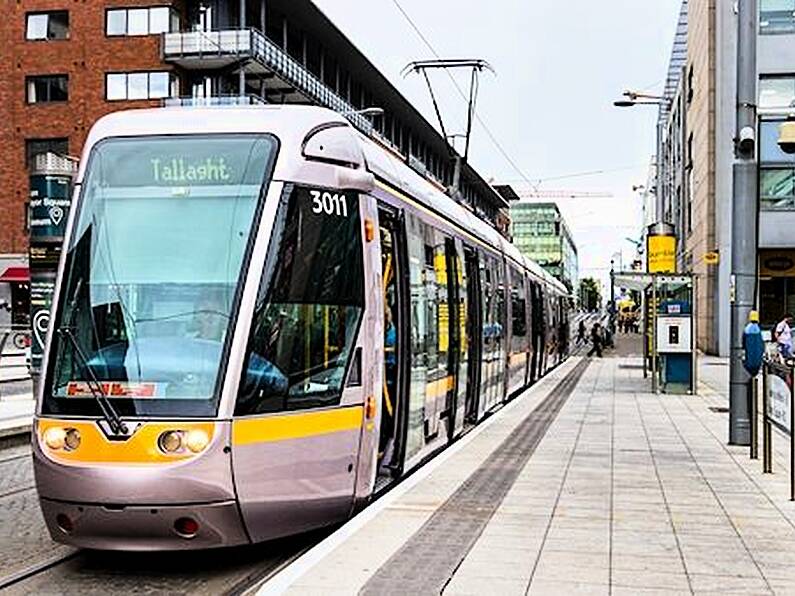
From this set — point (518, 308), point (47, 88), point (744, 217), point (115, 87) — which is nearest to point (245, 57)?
point (115, 87)

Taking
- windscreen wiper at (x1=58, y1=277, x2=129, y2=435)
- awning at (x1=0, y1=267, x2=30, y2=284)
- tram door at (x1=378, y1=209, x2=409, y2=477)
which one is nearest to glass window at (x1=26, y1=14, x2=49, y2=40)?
awning at (x1=0, y1=267, x2=30, y2=284)

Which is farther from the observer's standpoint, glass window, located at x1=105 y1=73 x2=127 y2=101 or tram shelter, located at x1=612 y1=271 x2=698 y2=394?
glass window, located at x1=105 y1=73 x2=127 y2=101

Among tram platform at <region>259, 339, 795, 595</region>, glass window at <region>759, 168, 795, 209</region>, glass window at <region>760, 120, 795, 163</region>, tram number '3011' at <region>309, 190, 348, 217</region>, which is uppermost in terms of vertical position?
glass window at <region>760, 120, 795, 163</region>

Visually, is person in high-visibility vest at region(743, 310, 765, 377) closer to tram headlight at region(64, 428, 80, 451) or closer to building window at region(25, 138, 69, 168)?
tram headlight at region(64, 428, 80, 451)

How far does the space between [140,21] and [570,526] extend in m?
46.5

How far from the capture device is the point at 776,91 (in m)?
40.3

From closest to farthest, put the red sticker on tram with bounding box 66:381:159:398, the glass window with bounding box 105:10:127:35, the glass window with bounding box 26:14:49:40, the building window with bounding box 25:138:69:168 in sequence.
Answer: the red sticker on tram with bounding box 66:381:159:398 → the glass window with bounding box 105:10:127:35 → the building window with bounding box 25:138:69:168 → the glass window with bounding box 26:14:49:40

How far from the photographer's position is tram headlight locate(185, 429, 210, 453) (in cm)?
705

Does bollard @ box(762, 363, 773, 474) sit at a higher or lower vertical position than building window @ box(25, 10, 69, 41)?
lower

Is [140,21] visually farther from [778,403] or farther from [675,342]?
[778,403]

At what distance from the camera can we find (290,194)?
25.9 ft

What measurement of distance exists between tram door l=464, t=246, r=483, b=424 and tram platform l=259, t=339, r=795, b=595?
1.08m

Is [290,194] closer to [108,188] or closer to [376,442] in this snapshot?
[108,188]

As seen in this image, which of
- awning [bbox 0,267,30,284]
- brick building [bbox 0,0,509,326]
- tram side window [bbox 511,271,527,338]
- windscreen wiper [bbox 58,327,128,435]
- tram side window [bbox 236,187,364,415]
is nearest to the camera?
windscreen wiper [bbox 58,327,128,435]
